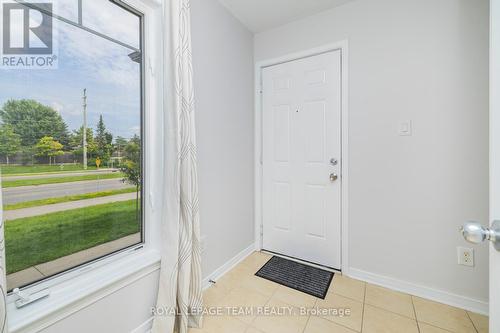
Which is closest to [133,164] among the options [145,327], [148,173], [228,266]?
[148,173]

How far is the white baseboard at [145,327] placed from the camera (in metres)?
1.33

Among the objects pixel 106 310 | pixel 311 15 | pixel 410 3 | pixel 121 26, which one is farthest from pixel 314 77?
pixel 106 310

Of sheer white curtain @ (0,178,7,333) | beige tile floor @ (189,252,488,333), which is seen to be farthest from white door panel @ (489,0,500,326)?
sheer white curtain @ (0,178,7,333)

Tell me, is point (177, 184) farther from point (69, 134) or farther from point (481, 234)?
point (481, 234)

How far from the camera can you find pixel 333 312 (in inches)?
62.6

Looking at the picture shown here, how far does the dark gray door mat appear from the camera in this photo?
72.9 inches

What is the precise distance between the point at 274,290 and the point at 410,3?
2561mm

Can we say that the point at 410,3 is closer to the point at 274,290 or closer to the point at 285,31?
the point at 285,31

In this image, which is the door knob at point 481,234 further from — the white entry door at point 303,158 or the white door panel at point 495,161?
the white entry door at point 303,158

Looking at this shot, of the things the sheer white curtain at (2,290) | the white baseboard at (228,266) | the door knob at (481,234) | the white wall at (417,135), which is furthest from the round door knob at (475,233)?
the white baseboard at (228,266)

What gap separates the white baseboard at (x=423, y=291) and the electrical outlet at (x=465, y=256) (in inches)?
10.0

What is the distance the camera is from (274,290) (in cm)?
183

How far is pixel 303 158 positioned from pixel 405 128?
89cm

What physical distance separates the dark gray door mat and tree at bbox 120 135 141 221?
1.33 metres
